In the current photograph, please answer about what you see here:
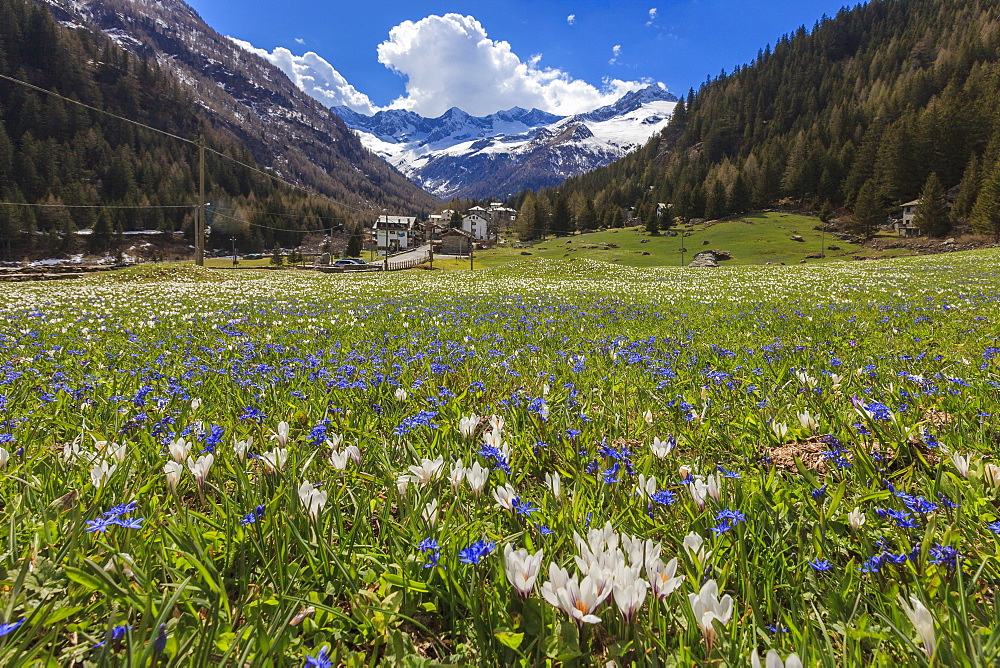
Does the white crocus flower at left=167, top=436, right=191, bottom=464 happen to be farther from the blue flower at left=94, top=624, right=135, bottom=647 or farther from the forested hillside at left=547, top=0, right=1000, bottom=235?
the forested hillside at left=547, top=0, right=1000, bottom=235

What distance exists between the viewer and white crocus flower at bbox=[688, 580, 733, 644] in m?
1.35

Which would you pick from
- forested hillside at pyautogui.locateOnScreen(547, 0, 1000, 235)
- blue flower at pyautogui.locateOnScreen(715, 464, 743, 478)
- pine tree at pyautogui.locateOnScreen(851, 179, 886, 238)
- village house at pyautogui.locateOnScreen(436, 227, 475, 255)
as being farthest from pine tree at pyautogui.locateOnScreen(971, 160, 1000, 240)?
village house at pyautogui.locateOnScreen(436, 227, 475, 255)

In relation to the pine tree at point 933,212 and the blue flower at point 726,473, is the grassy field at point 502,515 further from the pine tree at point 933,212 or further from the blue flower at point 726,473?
the pine tree at point 933,212

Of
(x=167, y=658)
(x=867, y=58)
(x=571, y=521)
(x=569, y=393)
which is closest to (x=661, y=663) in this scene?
(x=571, y=521)

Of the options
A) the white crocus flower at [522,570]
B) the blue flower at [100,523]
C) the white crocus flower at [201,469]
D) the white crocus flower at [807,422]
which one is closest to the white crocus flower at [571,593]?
the white crocus flower at [522,570]

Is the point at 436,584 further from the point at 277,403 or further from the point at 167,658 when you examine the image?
the point at 277,403

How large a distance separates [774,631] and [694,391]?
3.09 metres

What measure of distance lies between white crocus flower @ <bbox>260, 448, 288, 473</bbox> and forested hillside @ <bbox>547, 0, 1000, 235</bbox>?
3515 inches

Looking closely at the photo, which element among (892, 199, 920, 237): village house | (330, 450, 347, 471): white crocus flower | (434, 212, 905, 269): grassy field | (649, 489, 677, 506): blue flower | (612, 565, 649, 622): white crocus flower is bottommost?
(649, 489, 677, 506): blue flower

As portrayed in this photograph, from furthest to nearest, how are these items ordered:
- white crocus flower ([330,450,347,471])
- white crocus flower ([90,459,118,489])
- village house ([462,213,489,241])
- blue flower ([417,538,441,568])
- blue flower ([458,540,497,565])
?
village house ([462,213,489,241])
white crocus flower ([330,450,347,471])
white crocus flower ([90,459,118,489])
blue flower ([417,538,441,568])
blue flower ([458,540,497,565])

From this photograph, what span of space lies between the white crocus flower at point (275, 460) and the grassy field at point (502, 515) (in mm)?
40

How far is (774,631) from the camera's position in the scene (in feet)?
5.03

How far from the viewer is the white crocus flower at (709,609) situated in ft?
4.43

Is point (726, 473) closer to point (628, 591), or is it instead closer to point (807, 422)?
point (807, 422)
